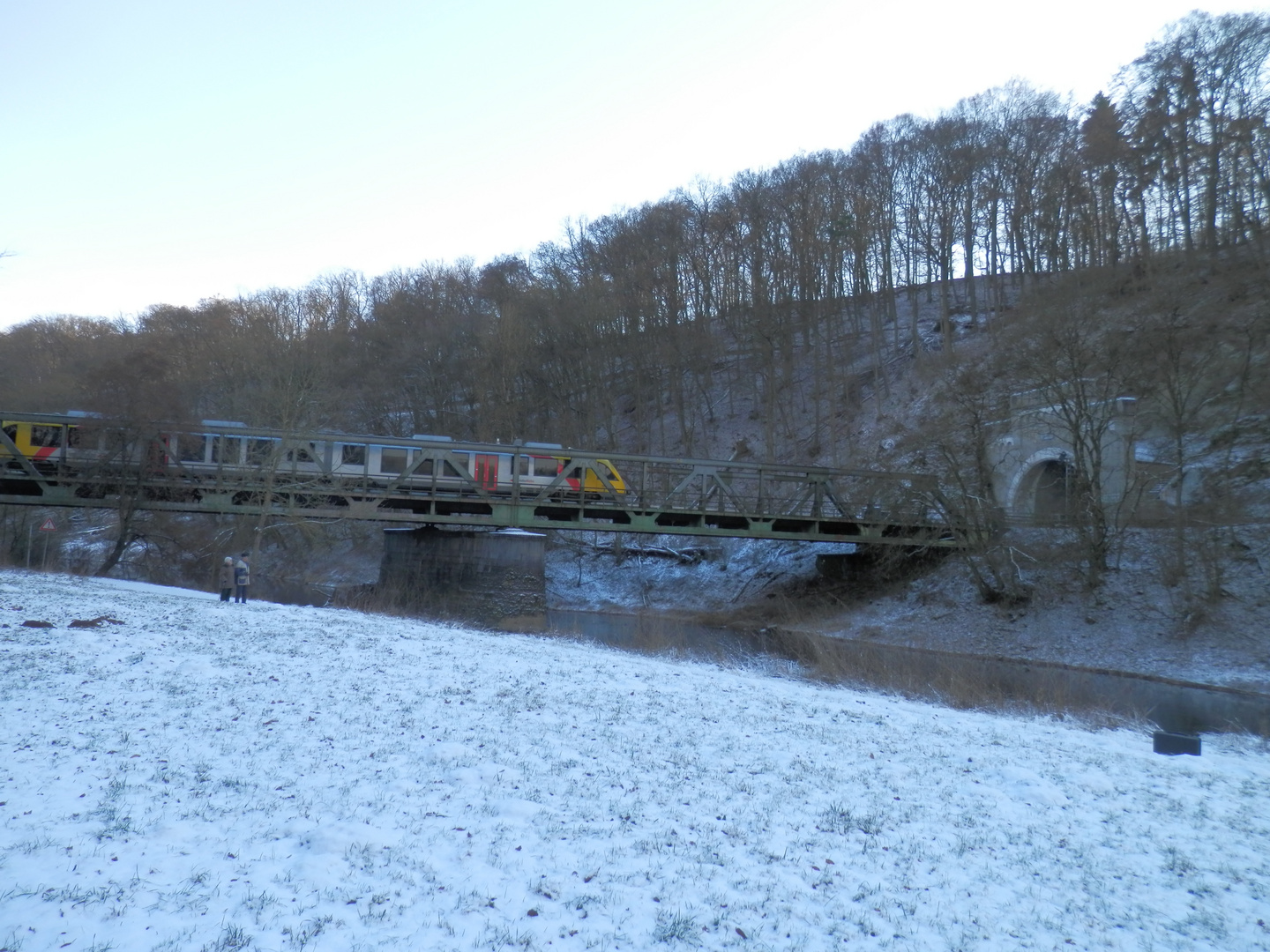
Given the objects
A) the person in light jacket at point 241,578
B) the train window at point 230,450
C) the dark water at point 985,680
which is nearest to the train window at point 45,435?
the train window at point 230,450

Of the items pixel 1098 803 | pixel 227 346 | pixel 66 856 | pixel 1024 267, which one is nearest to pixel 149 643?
pixel 66 856

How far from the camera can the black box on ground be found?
11656 mm

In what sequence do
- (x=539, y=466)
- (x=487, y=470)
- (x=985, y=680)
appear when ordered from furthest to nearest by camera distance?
(x=539, y=466)
(x=487, y=470)
(x=985, y=680)

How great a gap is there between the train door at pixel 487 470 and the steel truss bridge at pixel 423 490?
14cm

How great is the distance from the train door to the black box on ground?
28828 millimetres

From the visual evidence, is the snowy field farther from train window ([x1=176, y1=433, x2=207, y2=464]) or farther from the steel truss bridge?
train window ([x1=176, y1=433, x2=207, y2=464])

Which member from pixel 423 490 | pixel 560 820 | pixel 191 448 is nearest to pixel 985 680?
pixel 560 820

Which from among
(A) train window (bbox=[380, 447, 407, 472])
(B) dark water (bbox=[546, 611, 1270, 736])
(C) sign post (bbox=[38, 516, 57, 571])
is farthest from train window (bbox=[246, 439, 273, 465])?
(B) dark water (bbox=[546, 611, 1270, 736])

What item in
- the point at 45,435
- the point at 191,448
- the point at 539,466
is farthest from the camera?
the point at 539,466

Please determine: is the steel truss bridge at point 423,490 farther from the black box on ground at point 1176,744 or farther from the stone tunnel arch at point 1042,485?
the black box on ground at point 1176,744

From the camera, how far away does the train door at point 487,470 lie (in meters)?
38.1

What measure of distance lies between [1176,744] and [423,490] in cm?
2979

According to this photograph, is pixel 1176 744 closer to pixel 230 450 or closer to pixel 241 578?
pixel 241 578

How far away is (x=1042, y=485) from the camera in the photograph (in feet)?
123
